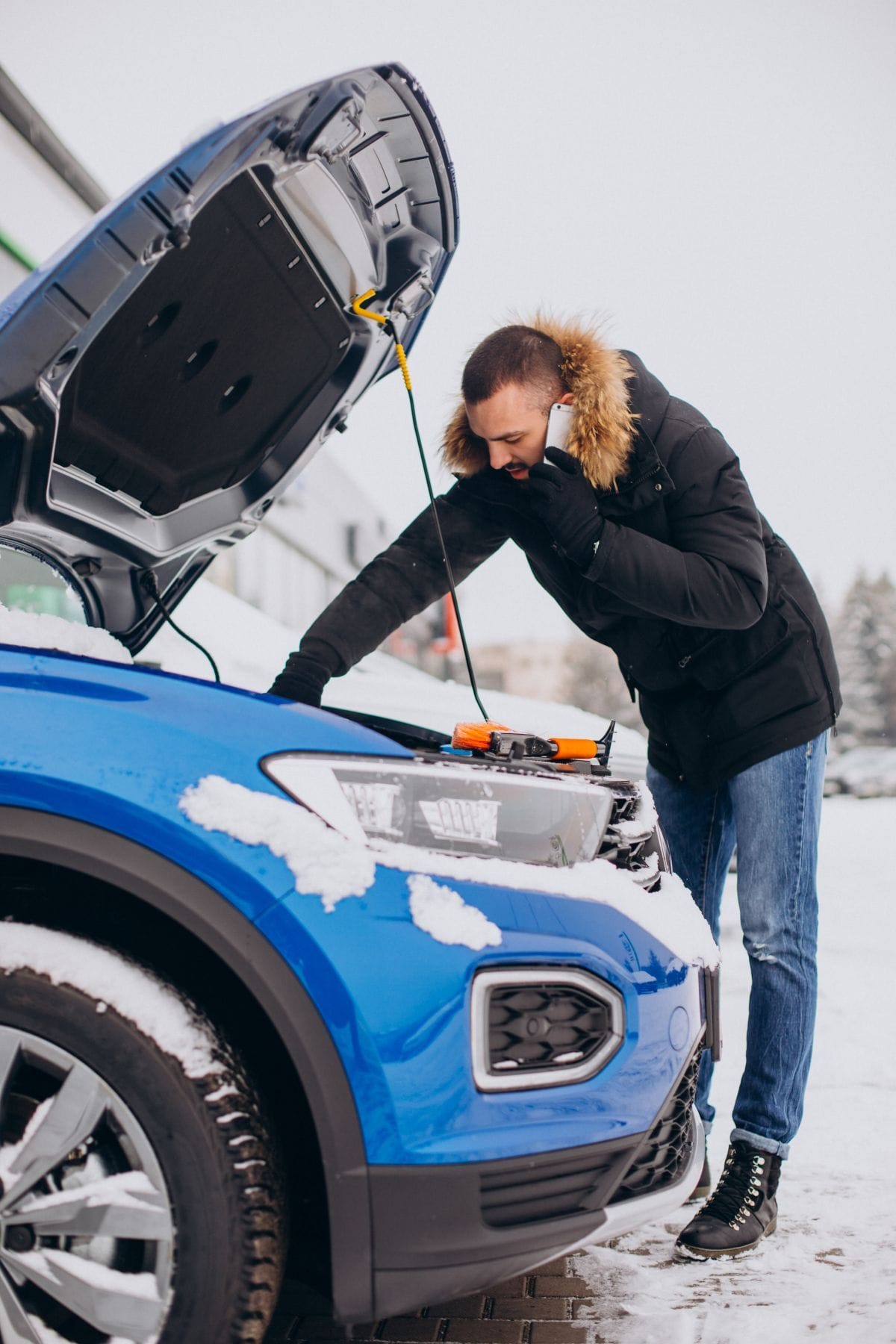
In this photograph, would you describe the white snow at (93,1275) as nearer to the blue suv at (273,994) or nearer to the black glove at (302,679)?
the blue suv at (273,994)

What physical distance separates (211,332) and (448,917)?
146 centimetres

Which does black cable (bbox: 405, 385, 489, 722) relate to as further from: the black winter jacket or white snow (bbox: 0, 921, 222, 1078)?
white snow (bbox: 0, 921, 222, 1078)

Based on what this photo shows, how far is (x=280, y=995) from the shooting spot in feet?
4.34

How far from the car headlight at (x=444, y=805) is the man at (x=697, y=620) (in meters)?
0.74

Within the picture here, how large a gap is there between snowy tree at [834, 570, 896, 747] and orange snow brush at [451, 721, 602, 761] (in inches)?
1950

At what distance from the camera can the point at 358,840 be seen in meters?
1.37

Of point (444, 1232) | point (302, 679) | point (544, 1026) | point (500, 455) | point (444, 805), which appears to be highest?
point (500, 455)

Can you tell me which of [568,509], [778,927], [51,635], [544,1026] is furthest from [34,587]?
[778,927]

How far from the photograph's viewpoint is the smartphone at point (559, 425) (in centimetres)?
222

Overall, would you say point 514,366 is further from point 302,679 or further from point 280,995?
point 280,995

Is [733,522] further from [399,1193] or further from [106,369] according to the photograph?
Answer: [399,1193]

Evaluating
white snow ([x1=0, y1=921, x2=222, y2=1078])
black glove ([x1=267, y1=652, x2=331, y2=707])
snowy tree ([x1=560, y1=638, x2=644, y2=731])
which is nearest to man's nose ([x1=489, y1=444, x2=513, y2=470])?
black glove ([x1=267, y1=652, x2=331, y2=707])

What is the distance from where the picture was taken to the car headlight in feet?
4.57

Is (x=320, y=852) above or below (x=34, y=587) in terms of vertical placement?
below
